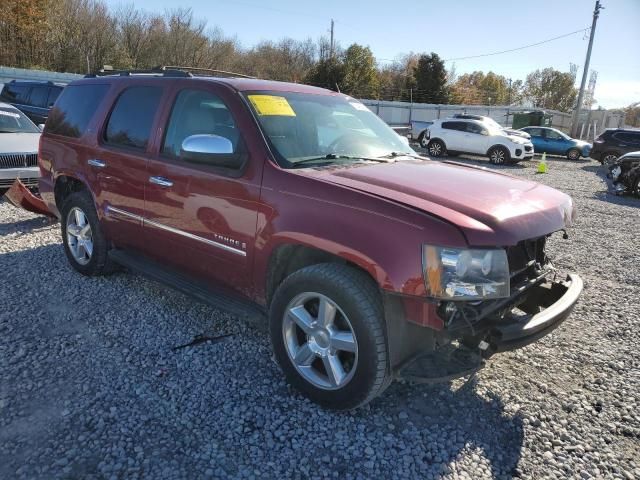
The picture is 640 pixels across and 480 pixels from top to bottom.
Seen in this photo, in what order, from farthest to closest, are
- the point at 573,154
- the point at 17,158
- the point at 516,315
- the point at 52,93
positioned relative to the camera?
the point at 573,154
the point at 52,93
the point at 17,158
the point at 516,315

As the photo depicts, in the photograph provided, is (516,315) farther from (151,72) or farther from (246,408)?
(151,72)

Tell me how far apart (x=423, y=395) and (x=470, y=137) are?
19.1 m

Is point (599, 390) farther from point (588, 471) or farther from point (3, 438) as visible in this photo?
point (3, 438)

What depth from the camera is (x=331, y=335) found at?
2863mm

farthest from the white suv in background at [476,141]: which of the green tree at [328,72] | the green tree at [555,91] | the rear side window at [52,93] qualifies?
the green tree at [555,91]

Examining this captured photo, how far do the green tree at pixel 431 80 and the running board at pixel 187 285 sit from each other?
47.8 meters

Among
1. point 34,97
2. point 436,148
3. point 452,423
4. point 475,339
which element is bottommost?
point 452,423

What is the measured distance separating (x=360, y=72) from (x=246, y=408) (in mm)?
47195

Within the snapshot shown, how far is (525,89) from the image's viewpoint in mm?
84562

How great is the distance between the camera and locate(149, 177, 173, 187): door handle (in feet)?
12.2

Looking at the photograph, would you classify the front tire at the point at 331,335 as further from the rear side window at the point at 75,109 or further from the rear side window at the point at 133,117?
the rear side window at the point at 75,109

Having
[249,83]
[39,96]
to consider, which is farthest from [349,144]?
[39,96]

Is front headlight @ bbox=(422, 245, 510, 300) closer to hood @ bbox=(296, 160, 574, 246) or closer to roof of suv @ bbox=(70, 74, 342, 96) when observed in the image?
hood @ bbox=(296, 160, 574, 246)

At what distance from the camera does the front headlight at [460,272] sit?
244 centimetres
